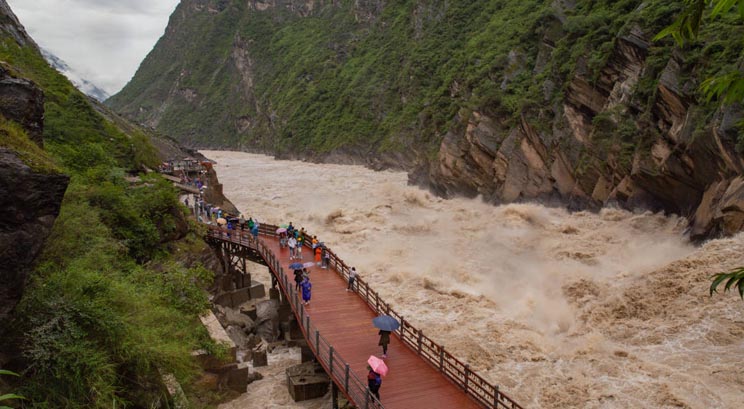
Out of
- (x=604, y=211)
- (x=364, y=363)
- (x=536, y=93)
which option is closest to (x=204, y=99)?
(x=536, y=93)

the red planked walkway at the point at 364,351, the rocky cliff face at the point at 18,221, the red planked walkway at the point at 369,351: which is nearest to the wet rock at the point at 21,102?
the rocky cliff face at the point at 18,221

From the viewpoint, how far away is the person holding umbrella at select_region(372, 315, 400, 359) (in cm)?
1435

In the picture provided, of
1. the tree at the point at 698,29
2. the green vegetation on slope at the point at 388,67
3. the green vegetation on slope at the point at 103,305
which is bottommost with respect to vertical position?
the green vegetation on slope at the point at 103,305

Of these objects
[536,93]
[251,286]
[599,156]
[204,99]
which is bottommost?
[251,286]

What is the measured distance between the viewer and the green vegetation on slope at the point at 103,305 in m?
9.72

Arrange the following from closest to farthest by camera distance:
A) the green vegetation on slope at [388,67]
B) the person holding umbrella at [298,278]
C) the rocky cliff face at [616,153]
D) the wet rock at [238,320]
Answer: the person holding umbrella at [298,278], the wet rock at [238,320], the rocky cliff face at [616,153], the green vegetation on slope at [388,67]

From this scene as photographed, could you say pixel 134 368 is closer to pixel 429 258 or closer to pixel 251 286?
pixel 251 286

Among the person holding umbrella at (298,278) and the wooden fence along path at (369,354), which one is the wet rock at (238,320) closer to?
the wooden fence along path at (369,354)

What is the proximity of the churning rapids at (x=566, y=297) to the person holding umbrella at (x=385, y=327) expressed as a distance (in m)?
4.50

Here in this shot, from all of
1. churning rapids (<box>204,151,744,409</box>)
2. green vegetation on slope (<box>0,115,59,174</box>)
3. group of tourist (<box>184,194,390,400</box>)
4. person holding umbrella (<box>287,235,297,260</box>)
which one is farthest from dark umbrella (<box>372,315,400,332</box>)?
person holding umbrella (<box>287,235,297,260</box>)

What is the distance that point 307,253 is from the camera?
2608 centimetres

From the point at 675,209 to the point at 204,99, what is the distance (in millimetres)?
158482

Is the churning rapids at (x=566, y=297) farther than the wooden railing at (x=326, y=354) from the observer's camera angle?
Yes

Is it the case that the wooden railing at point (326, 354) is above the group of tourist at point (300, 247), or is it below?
below
